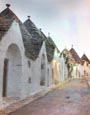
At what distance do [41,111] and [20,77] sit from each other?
4.64m

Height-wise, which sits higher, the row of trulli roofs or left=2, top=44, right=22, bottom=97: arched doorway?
the row of trulli roofs

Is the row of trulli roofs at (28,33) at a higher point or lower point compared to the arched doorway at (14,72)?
higher

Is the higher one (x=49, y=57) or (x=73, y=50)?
(x=73, y=50)

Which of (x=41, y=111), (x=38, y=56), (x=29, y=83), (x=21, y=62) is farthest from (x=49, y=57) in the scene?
(x=41, y=111)

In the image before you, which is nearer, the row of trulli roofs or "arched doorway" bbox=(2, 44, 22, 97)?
the row of trulli roofs

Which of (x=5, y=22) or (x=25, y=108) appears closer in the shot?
(x=25, y=108)

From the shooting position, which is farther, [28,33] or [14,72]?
[28,33]

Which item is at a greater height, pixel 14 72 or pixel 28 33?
pixel 28 33

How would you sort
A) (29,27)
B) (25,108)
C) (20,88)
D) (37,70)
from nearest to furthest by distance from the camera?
(25,108), (20,88), (37,70), (29,27)

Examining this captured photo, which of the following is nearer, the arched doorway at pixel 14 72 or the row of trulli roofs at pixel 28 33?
the row of trulli roofs at pixel 28 33

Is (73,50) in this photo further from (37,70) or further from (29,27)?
(37,70)

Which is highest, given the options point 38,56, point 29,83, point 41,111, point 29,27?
point 29,27

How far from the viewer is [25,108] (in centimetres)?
1359

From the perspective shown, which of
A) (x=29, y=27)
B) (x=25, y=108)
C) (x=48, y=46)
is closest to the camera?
(x=25, y=108)
